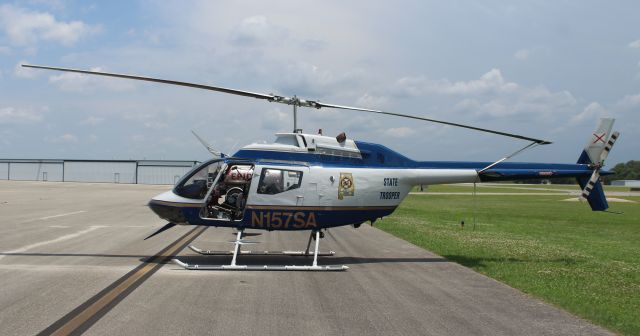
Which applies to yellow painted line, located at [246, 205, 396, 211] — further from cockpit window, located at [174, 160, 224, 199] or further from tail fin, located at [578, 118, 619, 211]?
tail fin, located at [578, 118, 619, 211]

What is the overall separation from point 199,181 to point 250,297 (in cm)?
464

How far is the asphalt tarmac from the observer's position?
6.96m

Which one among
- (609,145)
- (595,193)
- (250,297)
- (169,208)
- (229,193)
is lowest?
(250,297)

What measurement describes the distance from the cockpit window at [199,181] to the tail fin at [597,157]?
991 cm

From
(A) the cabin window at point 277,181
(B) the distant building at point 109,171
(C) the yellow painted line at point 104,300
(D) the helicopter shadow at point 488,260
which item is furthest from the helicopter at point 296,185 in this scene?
(B) the distant building at point 109,171

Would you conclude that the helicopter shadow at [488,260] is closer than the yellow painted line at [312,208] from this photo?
No

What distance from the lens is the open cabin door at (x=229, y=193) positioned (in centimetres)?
1247

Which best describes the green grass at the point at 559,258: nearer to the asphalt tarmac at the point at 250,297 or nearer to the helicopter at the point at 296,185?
the asphalt tarmac at the point at 250,297

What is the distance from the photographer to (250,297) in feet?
28.6

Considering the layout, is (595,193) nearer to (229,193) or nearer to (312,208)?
(312,208)

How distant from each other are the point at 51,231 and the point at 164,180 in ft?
322

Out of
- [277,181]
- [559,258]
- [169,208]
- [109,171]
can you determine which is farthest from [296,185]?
[109,171]

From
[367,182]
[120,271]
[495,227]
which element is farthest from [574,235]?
[120,271]

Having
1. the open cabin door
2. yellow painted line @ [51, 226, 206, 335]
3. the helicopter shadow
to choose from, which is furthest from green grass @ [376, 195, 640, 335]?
yellow painted line @ [51, 226, 206, 335]
